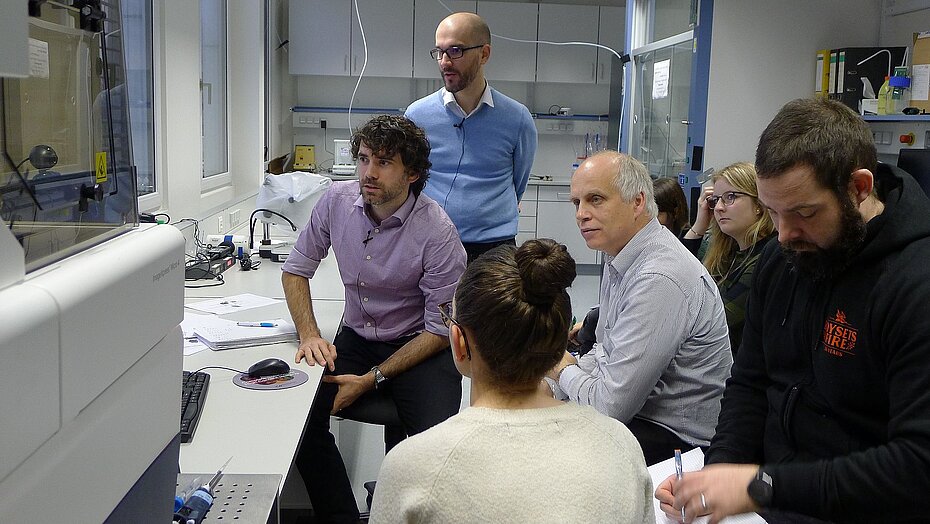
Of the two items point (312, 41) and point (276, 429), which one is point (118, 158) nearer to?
point (276, 429)

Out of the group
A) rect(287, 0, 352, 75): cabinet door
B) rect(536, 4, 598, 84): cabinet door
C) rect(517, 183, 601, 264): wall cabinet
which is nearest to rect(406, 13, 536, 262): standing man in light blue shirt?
rect(517, 183, 601, 264): wall cabinet

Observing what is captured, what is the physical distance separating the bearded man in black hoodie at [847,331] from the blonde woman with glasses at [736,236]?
3.06 feet

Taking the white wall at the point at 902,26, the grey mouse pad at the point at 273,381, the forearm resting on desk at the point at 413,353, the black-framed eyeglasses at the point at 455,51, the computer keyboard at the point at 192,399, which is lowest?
the forearm resting on desk at the point at 413,353

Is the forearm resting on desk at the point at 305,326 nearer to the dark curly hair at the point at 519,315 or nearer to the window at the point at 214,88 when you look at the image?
the dark curly hair at the point at 519,315

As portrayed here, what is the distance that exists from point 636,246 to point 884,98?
7.97 feet

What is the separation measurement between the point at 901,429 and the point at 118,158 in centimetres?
120

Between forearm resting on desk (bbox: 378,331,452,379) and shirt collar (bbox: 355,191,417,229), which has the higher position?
shirt collar (bbox: 355,191,417,229)

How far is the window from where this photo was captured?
4.55 meters

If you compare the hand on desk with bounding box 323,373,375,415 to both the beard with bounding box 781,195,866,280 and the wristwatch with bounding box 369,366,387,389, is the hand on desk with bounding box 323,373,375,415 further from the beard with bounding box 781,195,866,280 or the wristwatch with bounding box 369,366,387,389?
the beard with bounding box 781,195,866,280

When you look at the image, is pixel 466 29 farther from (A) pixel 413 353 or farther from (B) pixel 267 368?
(B) pixel 267 368

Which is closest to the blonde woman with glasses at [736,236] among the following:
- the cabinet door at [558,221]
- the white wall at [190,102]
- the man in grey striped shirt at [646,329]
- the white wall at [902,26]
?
the man in grey striped shirt at [646,329]

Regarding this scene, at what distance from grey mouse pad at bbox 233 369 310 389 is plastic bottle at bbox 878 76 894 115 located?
10.2 feet

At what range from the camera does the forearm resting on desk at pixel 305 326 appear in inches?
80.0

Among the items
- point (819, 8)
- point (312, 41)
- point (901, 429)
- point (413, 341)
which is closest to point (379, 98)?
point (312, 41)
